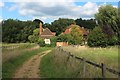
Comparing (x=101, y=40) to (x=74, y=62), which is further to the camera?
(x=101, y=40)

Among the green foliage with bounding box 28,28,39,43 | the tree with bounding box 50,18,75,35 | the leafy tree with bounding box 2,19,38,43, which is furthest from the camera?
the tree with bounding box 50,18,75,35

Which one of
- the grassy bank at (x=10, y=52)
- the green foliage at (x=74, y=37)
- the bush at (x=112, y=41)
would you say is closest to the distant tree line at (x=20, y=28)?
the green foliage at (x=74, y=37)

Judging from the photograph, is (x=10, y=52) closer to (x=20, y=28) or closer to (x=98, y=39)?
(x=98, y=39)

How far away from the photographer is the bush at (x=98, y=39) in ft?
211

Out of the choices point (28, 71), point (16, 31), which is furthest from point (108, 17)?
point (28, 71)

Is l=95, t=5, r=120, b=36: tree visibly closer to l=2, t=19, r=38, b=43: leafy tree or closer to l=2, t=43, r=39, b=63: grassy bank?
l=2, t=43, r=39, b=63: grassy bank

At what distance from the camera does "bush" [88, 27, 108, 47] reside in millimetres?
64438

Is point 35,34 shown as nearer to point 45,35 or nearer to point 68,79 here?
point 45,35

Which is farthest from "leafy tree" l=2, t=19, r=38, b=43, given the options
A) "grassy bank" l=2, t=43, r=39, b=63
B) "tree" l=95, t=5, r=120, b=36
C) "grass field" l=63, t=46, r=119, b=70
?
"grass field" l=63, t=46, r=119, b=70

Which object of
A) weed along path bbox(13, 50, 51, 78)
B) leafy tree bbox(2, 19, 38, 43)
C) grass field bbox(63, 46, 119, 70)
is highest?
leafy tree bbox(2, 19, 38, 43)

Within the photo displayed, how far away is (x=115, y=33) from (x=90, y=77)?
59.6 m

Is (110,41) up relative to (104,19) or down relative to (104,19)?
down

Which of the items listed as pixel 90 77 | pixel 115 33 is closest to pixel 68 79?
pixel 90 77

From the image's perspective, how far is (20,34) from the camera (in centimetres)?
11462
